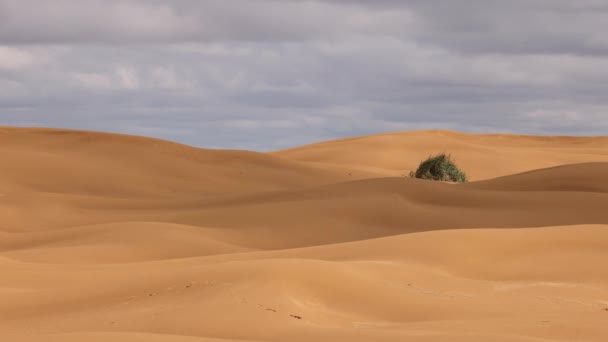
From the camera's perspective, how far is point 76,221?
22859mm

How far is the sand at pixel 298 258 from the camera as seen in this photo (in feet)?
28.7

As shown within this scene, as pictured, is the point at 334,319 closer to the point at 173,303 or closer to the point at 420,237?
the point at 173,303

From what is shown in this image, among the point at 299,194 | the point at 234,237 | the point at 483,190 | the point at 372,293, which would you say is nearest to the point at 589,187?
the point at 483,190

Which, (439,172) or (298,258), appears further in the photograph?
(439,172)

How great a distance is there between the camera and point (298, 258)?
12398 millimetres

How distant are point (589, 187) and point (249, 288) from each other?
646 inches

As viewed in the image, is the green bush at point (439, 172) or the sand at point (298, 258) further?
the green bush at point (439, 172)

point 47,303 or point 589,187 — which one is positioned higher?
point 589,187

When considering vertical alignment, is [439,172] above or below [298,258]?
above

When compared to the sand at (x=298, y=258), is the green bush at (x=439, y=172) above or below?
above

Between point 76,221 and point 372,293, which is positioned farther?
point 76,221

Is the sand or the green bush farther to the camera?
the green bush

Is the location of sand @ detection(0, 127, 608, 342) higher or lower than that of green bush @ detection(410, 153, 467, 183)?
lower

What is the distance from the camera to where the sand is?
8758 mm
